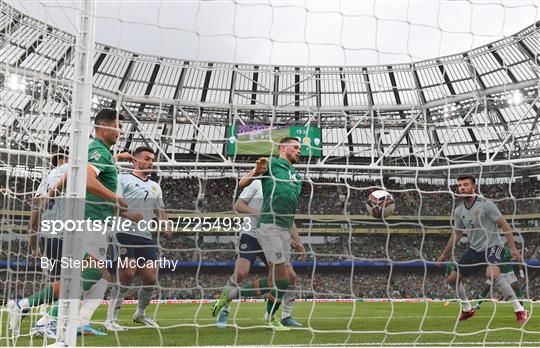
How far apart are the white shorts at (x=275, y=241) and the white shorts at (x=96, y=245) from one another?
4.97 feet

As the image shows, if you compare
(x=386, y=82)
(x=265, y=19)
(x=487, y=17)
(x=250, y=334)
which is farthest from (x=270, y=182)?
(x=386, y=82)

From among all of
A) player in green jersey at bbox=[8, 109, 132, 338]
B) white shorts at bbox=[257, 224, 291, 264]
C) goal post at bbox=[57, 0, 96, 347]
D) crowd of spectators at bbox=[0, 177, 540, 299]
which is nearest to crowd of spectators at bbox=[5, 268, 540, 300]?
crowd of spectators at bbox=[0, 177, 540, 299]

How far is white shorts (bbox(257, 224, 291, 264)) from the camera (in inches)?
193

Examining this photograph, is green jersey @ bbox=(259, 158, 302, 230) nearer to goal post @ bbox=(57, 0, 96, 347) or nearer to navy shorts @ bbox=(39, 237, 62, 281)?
navy shorts @ bbox=(39, 237, 62, 281)

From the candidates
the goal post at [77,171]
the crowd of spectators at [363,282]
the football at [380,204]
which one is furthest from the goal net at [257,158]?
the football at [380,204]

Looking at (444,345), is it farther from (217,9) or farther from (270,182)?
(217,9)

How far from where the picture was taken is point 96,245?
162 inches

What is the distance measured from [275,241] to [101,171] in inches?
69.8

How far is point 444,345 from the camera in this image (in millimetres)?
4230

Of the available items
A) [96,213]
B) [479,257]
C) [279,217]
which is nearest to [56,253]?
[96,213]

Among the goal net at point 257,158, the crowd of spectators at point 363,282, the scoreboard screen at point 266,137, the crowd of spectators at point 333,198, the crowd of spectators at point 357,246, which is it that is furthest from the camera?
the crowd of spectators at point 333,198

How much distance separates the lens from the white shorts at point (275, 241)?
193 inches

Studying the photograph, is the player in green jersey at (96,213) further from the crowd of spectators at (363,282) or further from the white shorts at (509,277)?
the crowd of spectators at (363,282)

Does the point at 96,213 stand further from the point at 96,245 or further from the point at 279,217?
the point at 279,217
